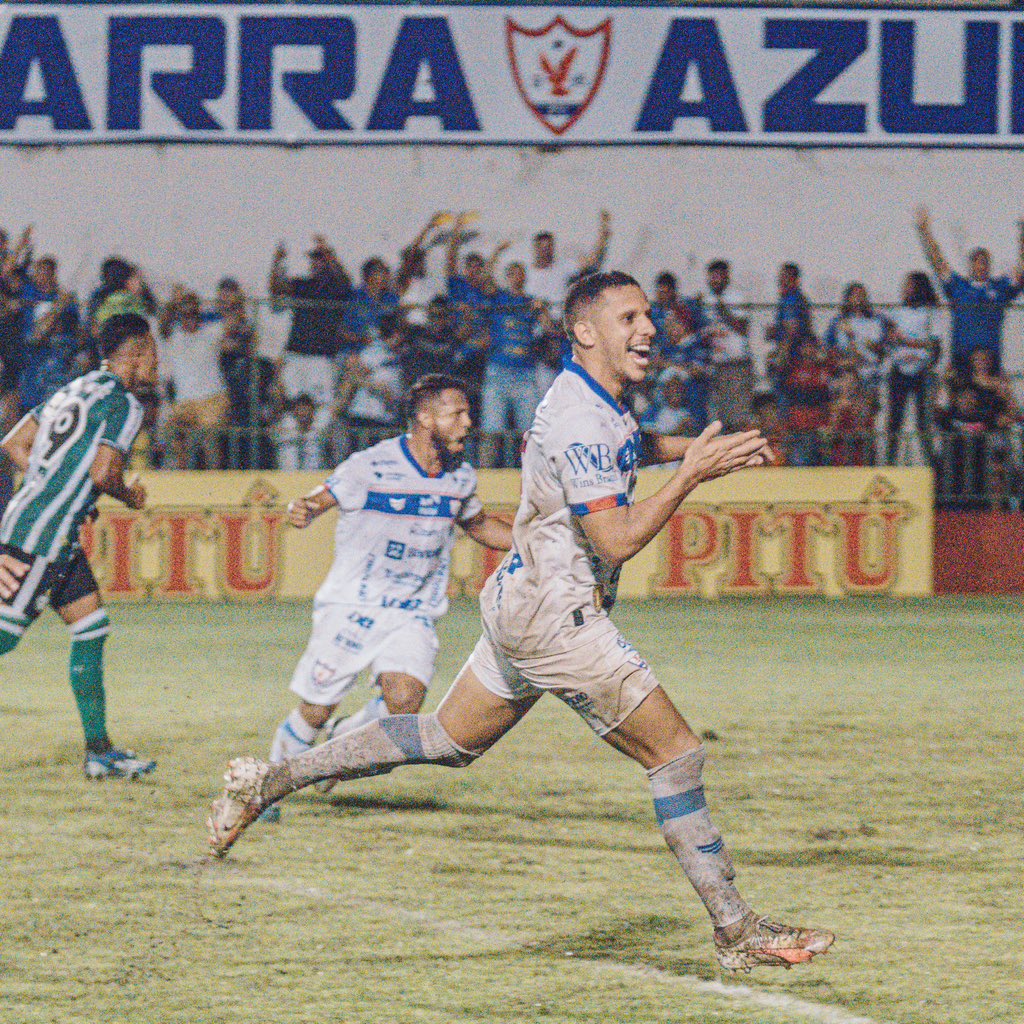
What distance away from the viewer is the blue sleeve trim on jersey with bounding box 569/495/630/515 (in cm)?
539

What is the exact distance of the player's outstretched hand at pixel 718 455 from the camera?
5273 mm

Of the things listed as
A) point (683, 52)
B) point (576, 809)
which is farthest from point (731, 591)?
point (576, 809)

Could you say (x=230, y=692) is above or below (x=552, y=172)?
below

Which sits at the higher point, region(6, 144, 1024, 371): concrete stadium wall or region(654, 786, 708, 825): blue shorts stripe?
region(6, 144, 1024, 371): concrete stadium wall

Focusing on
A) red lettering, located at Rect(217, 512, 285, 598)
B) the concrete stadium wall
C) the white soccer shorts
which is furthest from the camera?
the concrete stadium wall

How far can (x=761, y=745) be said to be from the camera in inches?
367

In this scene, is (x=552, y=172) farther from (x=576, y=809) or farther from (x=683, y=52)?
(x=576, y=809)

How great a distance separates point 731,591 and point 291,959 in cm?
983

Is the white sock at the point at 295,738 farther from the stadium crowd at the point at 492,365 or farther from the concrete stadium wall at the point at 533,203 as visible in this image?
the concrete stadium wall at the point at 533,203

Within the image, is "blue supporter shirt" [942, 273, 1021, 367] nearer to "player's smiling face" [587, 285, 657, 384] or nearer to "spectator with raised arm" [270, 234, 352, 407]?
"spectator with raised arm" [270, 234, 352, 407]

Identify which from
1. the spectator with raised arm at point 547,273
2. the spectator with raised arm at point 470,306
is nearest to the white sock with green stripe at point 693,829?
the spectator with raised arm at point 470,306

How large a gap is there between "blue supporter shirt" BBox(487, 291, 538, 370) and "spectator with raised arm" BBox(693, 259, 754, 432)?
1.34 meters

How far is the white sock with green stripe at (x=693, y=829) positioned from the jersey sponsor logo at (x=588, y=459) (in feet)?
2.71

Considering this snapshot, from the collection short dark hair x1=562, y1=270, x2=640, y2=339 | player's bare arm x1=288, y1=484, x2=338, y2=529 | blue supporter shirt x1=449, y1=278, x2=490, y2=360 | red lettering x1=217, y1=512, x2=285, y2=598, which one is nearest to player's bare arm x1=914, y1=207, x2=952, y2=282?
blue supporter shirt x1=449, y1=278, x2=490, y2=360
